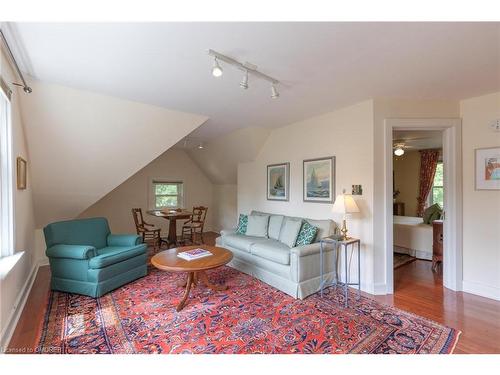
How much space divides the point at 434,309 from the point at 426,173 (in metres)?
4.83

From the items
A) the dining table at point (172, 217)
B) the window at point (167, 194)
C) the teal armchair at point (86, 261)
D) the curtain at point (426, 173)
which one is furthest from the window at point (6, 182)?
the curtain at point (426, 173)

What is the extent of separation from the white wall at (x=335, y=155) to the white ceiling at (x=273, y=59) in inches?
13.5

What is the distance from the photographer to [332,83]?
252 centimetres

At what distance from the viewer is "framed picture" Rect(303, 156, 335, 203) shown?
3.49 m

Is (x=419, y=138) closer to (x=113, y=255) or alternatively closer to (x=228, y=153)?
(x=228, y=153)

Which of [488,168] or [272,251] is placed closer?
[488,168]

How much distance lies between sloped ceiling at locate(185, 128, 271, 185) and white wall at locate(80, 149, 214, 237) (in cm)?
33

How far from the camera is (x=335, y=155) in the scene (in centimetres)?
345

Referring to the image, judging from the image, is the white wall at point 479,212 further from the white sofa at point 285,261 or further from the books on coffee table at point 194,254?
the books on coffee table at point 194,254

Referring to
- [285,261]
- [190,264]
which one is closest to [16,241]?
[190,264]

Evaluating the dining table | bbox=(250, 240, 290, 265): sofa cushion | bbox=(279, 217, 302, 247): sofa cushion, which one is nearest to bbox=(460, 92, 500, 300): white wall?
bbox=(279, 217, 302, 247): sofa cushion
